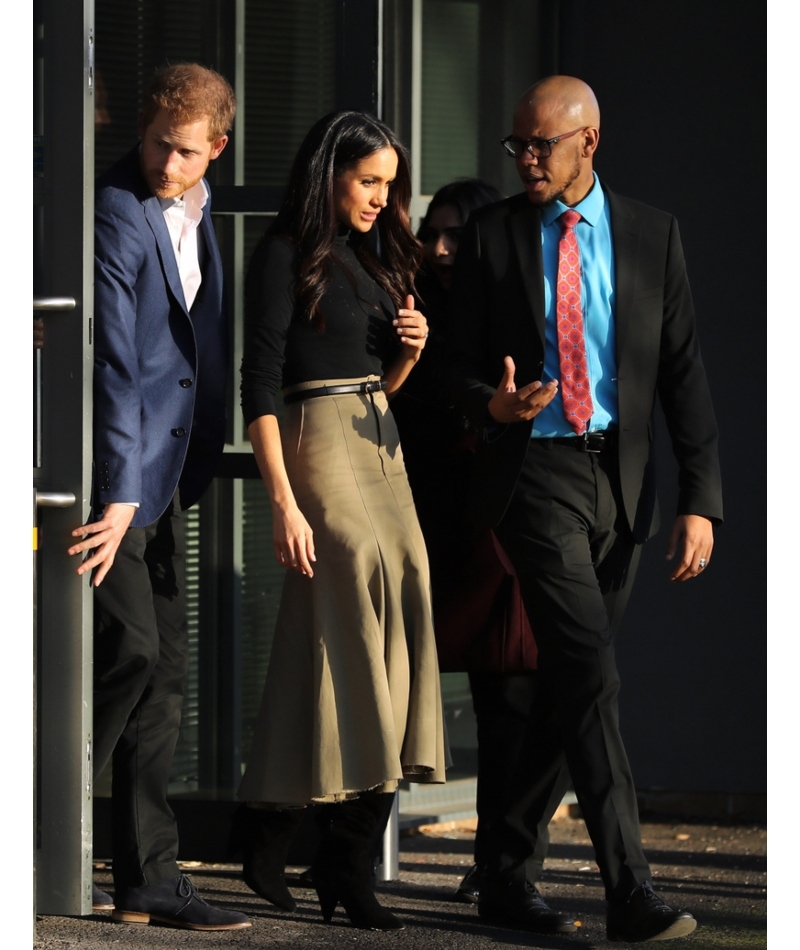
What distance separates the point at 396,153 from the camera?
431cm

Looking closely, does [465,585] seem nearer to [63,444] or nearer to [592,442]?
[592,442]

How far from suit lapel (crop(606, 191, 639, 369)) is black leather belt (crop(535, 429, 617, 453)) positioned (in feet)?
0.59

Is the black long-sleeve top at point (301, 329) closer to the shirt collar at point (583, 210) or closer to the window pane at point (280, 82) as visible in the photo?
the shirt collar at point (583, 210)

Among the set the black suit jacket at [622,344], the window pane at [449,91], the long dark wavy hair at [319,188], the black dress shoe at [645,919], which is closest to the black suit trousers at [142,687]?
the long dark wavy hair at [319,188]

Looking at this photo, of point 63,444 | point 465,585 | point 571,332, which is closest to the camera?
point 63,444

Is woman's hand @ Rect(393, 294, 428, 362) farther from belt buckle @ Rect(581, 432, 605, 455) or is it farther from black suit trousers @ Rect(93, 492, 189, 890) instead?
black suit trousers @ Rect(93, 492, 189, 890)

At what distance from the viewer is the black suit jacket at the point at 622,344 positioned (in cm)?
426

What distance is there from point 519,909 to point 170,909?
0.88 m

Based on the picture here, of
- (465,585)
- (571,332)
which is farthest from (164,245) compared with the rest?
→ (465,585)

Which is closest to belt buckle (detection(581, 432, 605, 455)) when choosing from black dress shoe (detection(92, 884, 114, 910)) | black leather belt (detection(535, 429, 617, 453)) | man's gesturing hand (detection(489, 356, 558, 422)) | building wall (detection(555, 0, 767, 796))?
black leather belt (detection(535, 429, 617, 453))

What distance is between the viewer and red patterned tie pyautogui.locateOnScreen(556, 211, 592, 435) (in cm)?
422

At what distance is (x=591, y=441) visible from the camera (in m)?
4.23

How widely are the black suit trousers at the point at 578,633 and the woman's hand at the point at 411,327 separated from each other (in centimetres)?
39

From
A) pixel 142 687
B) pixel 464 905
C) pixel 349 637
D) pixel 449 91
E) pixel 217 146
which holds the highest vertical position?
pixel 449 91
